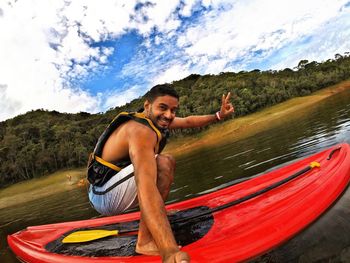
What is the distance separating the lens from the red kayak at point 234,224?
301cm

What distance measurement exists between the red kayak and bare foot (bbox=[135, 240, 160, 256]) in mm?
52

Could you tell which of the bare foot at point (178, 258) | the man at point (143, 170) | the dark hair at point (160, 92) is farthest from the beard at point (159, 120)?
the bare foot at point (178, 258)

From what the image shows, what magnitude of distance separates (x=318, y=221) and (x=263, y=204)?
0.69m

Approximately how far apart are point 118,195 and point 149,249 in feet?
3.03

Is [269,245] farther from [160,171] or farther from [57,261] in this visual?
[57,261]

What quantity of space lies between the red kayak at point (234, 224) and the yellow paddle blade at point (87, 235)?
6 centimetres

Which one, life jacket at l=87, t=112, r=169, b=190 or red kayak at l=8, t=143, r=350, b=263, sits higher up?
life jacket at l=87, t=112, r=169, b=190

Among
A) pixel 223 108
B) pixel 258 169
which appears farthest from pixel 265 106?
pixel 223 108

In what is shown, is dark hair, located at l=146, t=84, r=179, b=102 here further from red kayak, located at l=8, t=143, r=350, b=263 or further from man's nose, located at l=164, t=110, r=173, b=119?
red kayak, located at l=8, t=143, r=350, b=263

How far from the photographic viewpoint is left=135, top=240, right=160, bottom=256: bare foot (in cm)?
293

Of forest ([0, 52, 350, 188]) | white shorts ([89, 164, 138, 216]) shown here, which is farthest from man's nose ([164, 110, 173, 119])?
forest ([0, 52, 350, 188])

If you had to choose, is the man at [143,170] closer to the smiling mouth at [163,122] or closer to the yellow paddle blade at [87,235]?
the smiling mouth at [163,122]

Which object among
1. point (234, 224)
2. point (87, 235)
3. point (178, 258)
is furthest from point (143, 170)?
point (87, 235)

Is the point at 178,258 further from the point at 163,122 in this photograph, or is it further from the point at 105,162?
the point at 105,162
